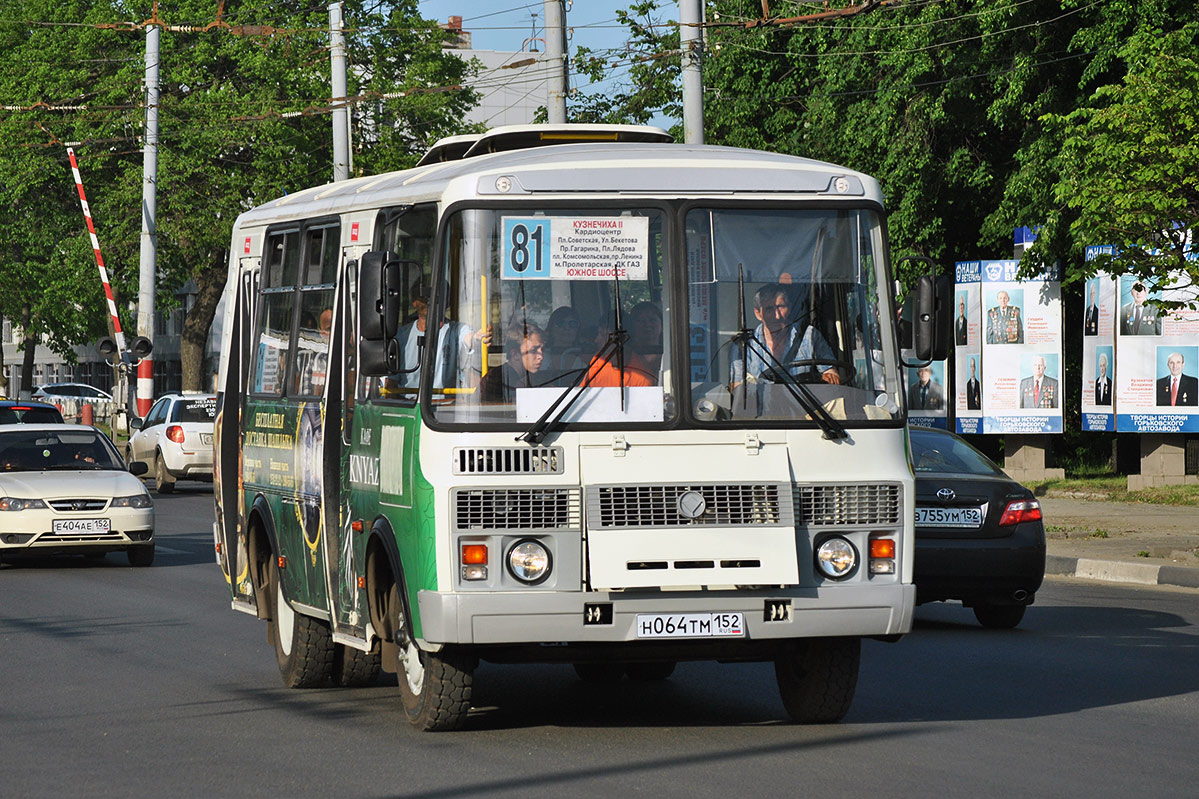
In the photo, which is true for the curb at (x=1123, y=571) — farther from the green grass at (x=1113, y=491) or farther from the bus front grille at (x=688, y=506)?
the bus front grille at (x=688, y=506)

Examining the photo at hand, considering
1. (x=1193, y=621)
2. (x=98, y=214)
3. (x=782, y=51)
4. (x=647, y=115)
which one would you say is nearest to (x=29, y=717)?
(x=1193, y=621)

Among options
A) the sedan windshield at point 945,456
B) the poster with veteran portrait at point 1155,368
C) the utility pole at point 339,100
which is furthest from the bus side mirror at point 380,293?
the utility pole at point 339,100

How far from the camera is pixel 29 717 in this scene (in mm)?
9977

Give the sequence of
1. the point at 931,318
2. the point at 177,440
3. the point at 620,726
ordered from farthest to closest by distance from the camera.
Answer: the point at 177,440, the point at 620,726, the point at 931,318

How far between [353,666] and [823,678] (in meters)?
3.03

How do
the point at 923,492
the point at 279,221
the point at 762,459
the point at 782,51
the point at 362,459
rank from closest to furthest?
the point at 762,459, the point at 362,459, the point at 279,221, the point at 923,492, the point at 782,51

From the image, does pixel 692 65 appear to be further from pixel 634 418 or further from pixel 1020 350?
pixel 634 418

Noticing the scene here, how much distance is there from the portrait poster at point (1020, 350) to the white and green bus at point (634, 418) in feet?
67.4

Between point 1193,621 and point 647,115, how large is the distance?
96.9 feet

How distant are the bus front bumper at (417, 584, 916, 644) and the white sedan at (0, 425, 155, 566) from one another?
12.0 meters

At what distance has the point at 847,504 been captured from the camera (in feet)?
28.6

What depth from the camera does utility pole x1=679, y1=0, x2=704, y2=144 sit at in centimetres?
2131

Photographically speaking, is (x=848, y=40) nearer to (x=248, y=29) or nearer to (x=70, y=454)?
(x=248, y=29)

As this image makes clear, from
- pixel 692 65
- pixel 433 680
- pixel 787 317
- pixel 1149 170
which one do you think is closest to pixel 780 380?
pixel 787 317
